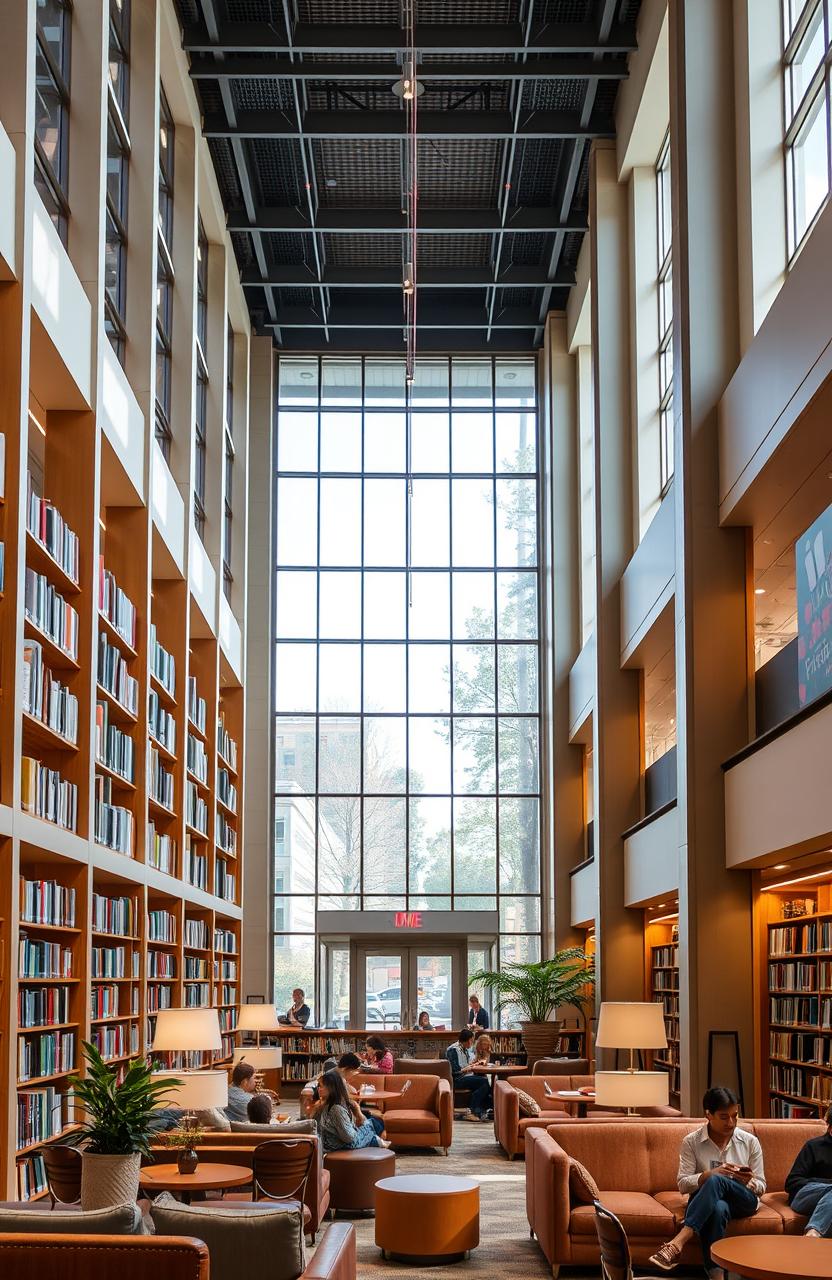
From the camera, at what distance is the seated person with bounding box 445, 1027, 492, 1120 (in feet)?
55.9

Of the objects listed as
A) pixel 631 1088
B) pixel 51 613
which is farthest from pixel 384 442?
pixel 631 1088

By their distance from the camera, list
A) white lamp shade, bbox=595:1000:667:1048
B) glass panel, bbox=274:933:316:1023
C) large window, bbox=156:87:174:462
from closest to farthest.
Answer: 1. white lamp shade, bbox=595:1000:667:1048
2. large window, bbox=156:87:174:462
3. glass panel, bbox=274:933:316:1023

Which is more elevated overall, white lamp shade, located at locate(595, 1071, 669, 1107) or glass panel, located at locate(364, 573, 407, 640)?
glass panel, located at locate(364, 573, 407, 640)

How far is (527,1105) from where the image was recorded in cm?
1256

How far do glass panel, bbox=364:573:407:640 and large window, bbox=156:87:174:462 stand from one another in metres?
7.49

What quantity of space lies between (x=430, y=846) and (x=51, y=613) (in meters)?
13.6

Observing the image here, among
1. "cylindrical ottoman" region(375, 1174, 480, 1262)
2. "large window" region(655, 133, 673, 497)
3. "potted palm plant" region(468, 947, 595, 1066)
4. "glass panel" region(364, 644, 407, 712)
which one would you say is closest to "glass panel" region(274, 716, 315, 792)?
"glass panel" region(364, 644, 407, 712)

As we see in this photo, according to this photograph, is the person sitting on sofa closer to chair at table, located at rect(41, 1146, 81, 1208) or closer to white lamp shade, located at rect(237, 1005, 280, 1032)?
chair at table, located at rect(41, 1146, 81, 1208)

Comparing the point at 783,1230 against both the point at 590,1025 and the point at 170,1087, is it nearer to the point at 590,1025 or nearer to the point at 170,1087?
the point at 170,1087

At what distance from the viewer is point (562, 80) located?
50.7 ft

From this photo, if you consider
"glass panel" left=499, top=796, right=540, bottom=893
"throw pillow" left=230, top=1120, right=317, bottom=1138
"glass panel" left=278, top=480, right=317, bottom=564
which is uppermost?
"glass panel" left=278, top=480, right=317, bottom=564

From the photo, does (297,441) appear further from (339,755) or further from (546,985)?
Result: (546,985)

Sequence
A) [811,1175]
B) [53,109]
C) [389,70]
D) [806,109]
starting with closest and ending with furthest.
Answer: [811,1175]
[53,109]
[806,109]
[389,70]

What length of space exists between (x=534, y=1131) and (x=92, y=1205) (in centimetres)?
387
